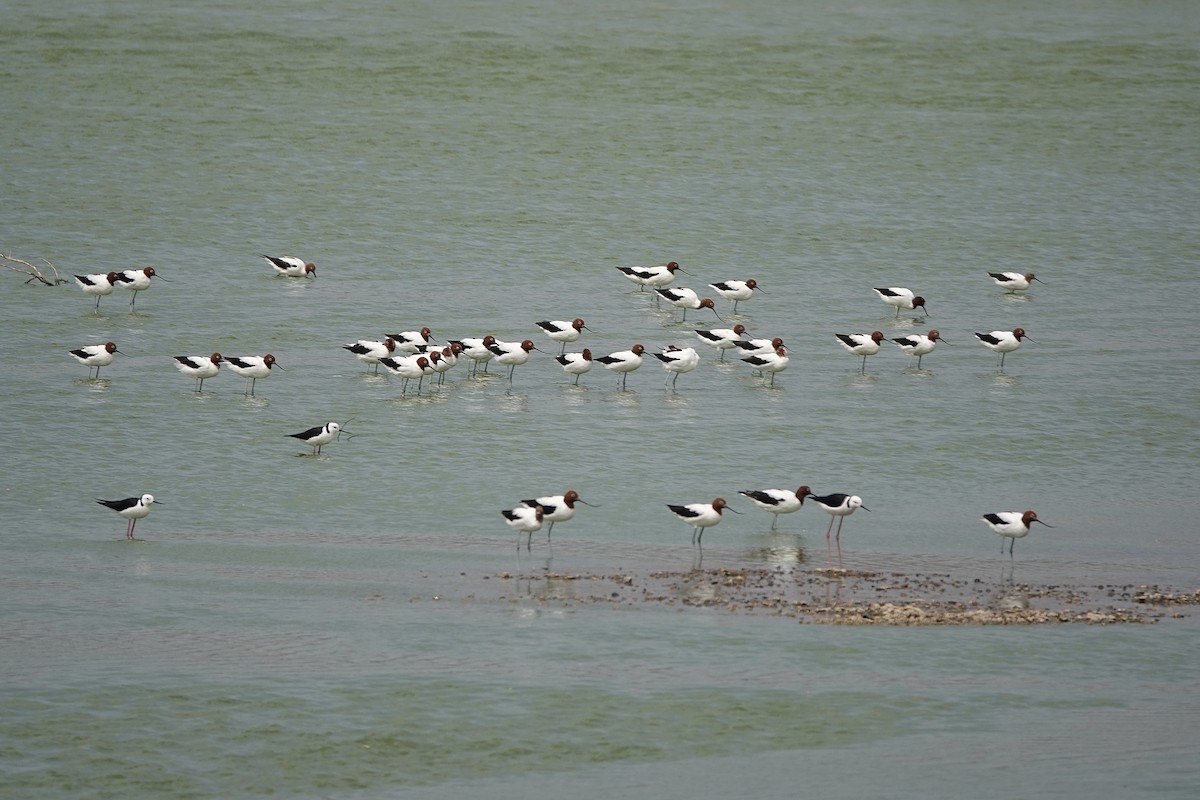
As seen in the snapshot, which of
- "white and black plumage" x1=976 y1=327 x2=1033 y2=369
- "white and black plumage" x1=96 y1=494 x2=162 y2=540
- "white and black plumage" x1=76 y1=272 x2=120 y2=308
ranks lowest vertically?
"white and black plumage" x1=96 y1=494 x2=162 y2=540

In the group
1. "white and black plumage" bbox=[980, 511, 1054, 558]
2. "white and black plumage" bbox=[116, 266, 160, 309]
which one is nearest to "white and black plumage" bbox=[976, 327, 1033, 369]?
"white and black plumage" bbox=[980, 511, 1054, 558]

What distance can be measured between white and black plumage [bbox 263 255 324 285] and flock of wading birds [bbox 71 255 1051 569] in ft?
11.4

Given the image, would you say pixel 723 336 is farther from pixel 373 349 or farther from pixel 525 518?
pixel 525 518

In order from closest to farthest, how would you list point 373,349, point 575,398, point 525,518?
point 525,518 → point 575,398 → point 373,349

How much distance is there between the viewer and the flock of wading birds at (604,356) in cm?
2666

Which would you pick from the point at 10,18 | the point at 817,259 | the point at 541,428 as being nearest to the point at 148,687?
the point at 541,428

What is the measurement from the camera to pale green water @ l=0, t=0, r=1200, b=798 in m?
20.4

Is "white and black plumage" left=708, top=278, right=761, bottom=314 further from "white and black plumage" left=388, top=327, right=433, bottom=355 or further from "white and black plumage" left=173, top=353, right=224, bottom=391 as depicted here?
"white and black plumage" left=173, top=353, right=224, bottom=391

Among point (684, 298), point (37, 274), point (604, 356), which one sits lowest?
point (604, 356)

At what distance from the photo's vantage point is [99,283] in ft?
141

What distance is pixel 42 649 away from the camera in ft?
72.9

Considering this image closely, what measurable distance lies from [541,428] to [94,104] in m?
38.2

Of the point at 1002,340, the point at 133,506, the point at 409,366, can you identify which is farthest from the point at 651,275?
the point at 133,506

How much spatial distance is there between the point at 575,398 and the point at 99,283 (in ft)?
45.8
